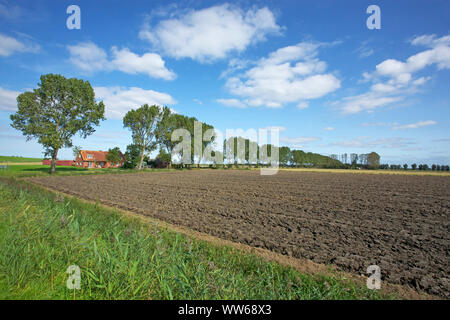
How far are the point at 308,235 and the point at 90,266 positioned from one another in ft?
24.9

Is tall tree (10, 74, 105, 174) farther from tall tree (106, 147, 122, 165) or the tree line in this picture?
tall tree (106, 147, 122, 165)

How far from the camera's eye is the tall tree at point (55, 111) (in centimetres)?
3603

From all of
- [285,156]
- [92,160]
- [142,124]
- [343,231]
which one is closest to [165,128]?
[142,124]

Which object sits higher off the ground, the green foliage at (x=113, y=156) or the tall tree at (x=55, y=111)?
the tall tree at (x=55, y=111)

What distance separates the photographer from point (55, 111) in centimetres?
3825

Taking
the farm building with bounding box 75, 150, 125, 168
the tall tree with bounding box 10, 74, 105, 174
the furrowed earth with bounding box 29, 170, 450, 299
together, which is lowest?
the furrowed earth with bounding box 29, 170, 450, 299

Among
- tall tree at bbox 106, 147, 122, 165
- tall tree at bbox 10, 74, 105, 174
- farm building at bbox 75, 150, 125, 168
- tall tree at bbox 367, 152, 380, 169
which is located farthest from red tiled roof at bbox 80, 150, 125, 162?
tall tree at bbox 367, 152, 380, 169

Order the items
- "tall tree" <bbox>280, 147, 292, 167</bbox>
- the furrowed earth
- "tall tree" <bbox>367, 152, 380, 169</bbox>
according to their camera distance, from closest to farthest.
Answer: the furrowed earth < "tall tree" <bbox>367, 152, 380, 169</bbox> < "tall tree" <bbox>280, 147, 292, 167</bbox>

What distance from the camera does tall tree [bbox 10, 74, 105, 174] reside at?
36.0 m

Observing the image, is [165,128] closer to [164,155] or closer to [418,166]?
[164,155]

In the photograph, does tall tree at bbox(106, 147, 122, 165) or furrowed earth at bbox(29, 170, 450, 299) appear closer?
furrowed earth at bbox(29, 170, 450, 299)

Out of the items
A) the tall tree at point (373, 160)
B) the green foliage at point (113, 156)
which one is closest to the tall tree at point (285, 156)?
the tall tree at point (373, 160)

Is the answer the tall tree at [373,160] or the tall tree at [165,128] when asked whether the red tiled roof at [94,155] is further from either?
the tall tree at [373,160]
